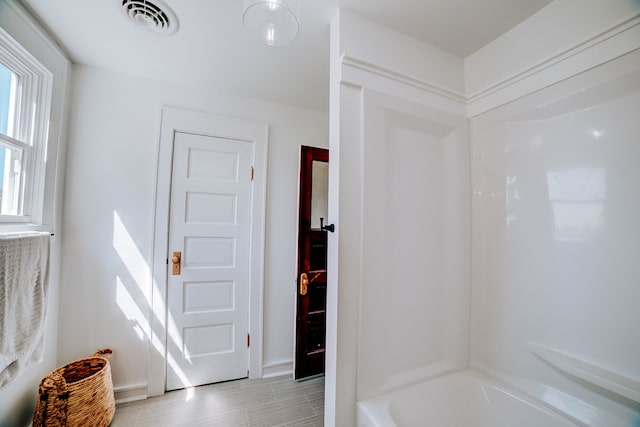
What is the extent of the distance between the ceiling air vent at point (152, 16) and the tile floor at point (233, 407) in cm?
242

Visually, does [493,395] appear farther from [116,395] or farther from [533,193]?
[116,395]

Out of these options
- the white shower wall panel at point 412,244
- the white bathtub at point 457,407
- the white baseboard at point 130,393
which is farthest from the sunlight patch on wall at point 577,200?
the white baseboard at point 130,393

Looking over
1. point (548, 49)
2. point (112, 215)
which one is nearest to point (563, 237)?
point (548, 49)

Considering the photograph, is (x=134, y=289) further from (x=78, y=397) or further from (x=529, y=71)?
(x=529, y=71)

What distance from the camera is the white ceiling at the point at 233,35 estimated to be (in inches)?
48.3

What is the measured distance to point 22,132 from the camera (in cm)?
134

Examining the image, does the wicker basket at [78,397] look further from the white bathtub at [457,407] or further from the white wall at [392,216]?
the white bathtub at [457,407]

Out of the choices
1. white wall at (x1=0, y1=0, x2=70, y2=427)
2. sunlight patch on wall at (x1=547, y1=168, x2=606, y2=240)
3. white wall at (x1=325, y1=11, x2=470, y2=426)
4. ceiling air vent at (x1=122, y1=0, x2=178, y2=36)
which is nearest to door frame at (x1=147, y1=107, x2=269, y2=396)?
white wall at (x1=0, y1=0, x2=70, y2=427)

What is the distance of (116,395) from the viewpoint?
1.71 meters

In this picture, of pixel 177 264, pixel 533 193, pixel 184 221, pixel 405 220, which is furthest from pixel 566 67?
pixel 177 264

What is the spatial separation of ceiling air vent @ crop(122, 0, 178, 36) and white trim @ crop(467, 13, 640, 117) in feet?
6.14

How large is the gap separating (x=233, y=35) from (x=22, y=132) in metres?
1.32

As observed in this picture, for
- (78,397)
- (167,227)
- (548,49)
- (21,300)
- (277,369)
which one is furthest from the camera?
(277,369)

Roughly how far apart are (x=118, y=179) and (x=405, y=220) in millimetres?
2062
